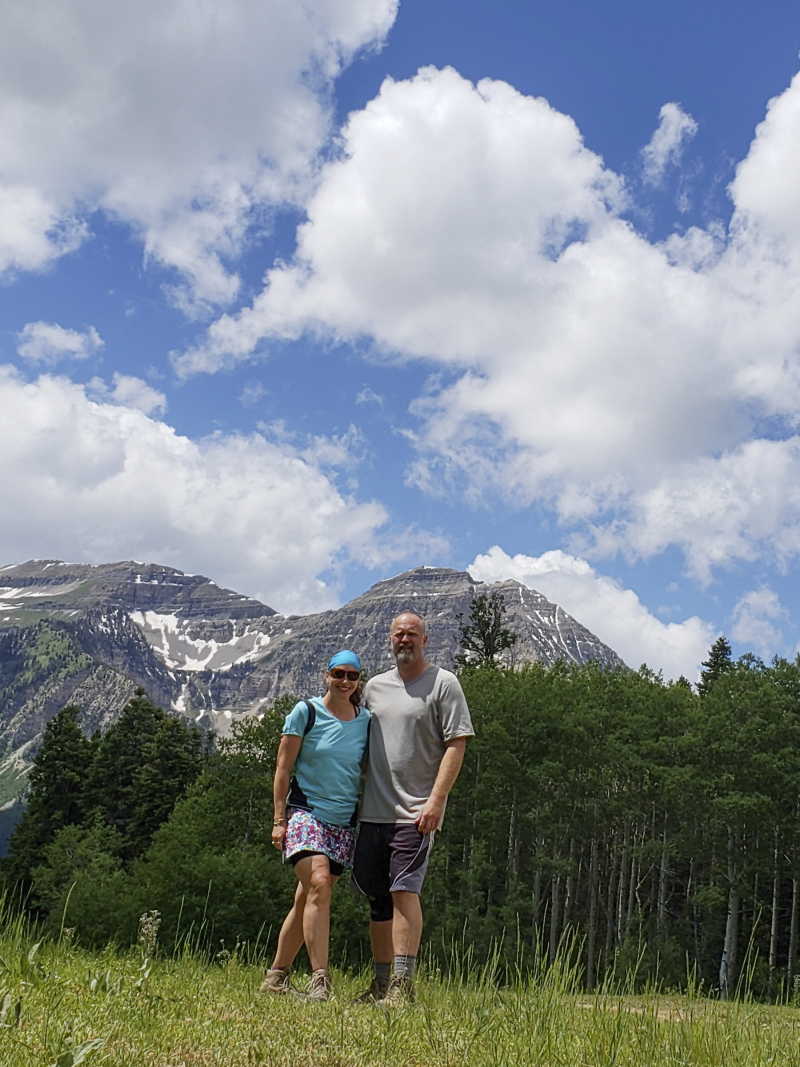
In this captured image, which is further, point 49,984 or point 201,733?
point 201,733

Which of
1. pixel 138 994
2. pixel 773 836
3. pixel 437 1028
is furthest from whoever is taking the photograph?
pixel 773 836

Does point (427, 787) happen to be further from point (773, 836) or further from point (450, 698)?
point (773, 836)

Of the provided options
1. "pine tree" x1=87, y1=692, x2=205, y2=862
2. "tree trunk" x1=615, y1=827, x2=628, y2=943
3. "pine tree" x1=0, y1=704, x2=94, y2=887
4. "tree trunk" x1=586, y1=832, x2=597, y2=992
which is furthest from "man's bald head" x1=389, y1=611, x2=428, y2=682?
"pine tree" x1=0, y1=704, x2=94, y2=887

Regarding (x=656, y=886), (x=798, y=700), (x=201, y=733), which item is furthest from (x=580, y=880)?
(x=201, y=733)

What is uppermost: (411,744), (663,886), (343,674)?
(343,674)

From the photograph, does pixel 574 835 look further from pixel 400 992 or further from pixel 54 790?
→ pixel 400 992

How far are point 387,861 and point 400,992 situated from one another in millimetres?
1044

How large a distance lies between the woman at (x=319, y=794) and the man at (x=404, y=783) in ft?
0.38

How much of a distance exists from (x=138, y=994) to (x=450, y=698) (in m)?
2.53

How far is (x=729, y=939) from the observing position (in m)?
37.8

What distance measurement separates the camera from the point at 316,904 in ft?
18.5

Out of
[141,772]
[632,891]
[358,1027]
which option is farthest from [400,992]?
[141,772]

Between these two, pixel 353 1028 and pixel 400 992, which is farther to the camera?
pixel 400 992

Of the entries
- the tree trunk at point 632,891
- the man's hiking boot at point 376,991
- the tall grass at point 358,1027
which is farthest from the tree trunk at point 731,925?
the tall grass at point 358,1027
